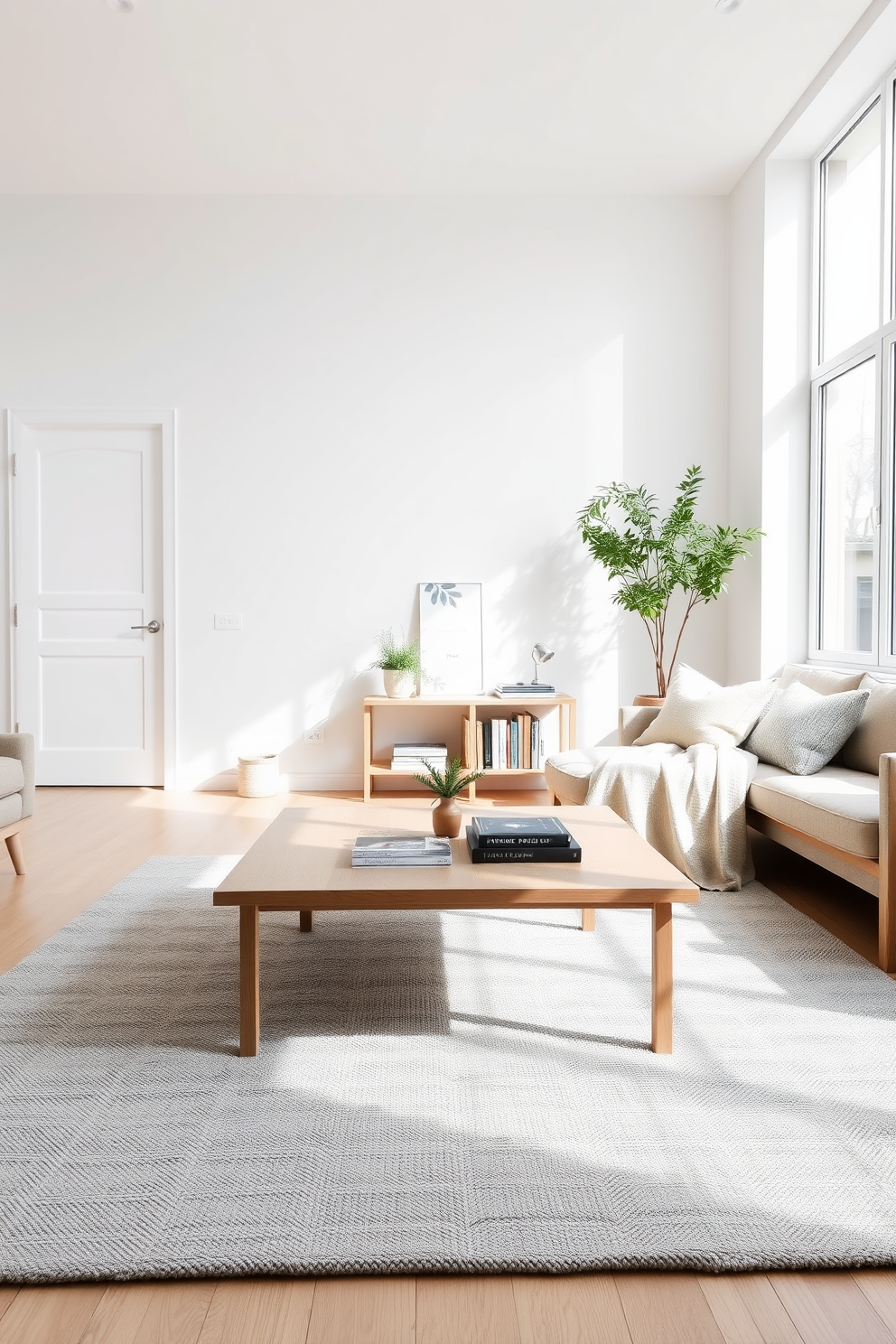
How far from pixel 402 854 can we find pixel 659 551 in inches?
125

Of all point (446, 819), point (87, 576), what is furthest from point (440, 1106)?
point (87, 576)

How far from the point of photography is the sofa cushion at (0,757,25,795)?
3361 millimetres

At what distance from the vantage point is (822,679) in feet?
12.7

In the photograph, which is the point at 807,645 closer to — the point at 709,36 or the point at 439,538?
the point at 439,538

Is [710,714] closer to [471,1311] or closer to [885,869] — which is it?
[885,869]

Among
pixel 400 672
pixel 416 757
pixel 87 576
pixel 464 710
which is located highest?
pixel 87 576

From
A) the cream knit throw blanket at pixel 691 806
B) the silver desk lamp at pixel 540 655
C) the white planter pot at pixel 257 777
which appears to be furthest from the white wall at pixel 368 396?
the cream knit throw blanket at pixel 691 806

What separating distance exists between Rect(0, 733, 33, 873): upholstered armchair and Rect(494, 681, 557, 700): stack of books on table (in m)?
2.37

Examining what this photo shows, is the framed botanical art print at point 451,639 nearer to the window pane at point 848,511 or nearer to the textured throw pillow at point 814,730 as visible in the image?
the window pane at point 848,511

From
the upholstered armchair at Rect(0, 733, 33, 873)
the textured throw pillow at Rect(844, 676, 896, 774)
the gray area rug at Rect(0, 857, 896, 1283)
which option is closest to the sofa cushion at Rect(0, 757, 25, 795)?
the upholstered armchair at Rect(0, 733, 33, 873)

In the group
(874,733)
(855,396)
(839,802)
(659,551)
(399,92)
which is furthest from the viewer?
(659,551)

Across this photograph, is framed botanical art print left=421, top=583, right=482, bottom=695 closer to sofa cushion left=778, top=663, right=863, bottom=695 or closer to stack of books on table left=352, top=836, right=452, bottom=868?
sofa cushion left=778, top=663, right=863, bottom=695

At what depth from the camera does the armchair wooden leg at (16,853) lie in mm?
3459

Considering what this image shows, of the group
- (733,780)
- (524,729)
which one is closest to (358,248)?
(524,729)
